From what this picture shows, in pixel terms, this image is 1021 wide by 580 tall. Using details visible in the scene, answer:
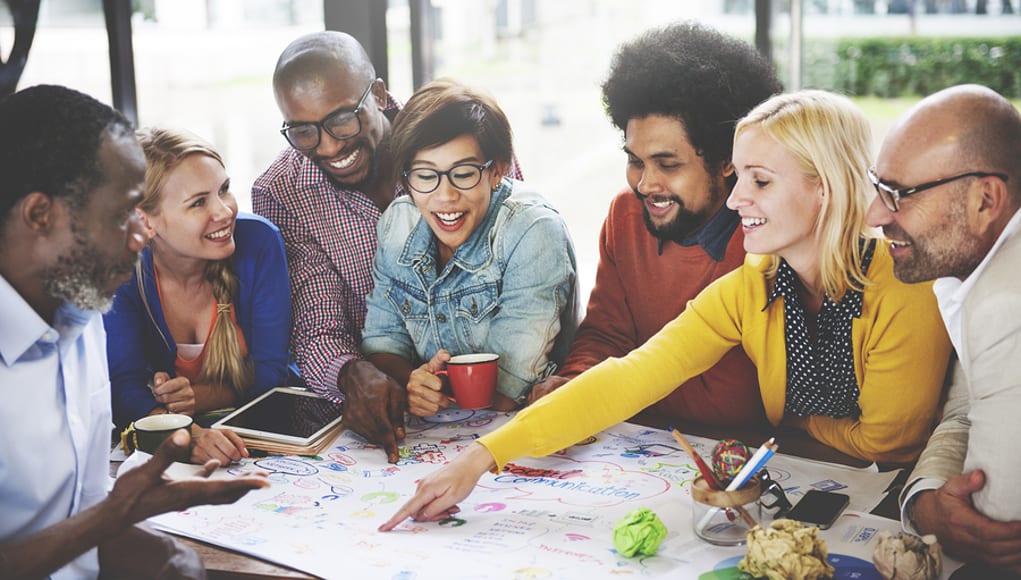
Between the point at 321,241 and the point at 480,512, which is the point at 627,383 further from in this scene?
the point at 321,241

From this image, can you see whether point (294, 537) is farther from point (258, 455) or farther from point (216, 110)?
point (216, 110)

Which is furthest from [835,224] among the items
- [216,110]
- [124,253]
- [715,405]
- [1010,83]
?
[216,110]

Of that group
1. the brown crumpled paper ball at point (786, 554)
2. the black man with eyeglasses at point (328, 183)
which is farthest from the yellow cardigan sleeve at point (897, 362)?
the black man with eyeglasses at point (328, 183)

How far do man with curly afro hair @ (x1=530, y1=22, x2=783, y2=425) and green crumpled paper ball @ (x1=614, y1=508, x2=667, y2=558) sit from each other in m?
0.61

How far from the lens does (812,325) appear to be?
1.82m

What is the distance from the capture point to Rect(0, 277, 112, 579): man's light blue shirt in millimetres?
1354

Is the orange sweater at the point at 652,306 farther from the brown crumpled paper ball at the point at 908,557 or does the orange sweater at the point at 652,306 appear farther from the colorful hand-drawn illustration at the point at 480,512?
the brown crumpled paper ball at the point at 908,557

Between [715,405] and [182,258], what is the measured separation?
1.27 metres

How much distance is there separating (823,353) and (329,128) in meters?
1.36

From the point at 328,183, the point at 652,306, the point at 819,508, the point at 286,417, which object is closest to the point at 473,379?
the point at 286,417

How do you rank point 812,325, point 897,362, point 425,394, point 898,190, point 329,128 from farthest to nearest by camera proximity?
point 329,128, point 425,394, point 812,325, point 897,362, point 898,190

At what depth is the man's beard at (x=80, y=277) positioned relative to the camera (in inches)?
54.5

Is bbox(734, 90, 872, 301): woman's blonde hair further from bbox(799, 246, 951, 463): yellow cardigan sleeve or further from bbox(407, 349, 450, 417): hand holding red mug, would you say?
bbox(407, 349, 450, 417): hand holding red mug

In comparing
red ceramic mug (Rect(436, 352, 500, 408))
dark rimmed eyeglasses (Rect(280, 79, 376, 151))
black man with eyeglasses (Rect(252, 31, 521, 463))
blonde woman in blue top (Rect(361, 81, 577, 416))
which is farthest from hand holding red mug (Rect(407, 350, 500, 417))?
dark rimmed eyeglasses (Rect(280, 79, 376, 151))
